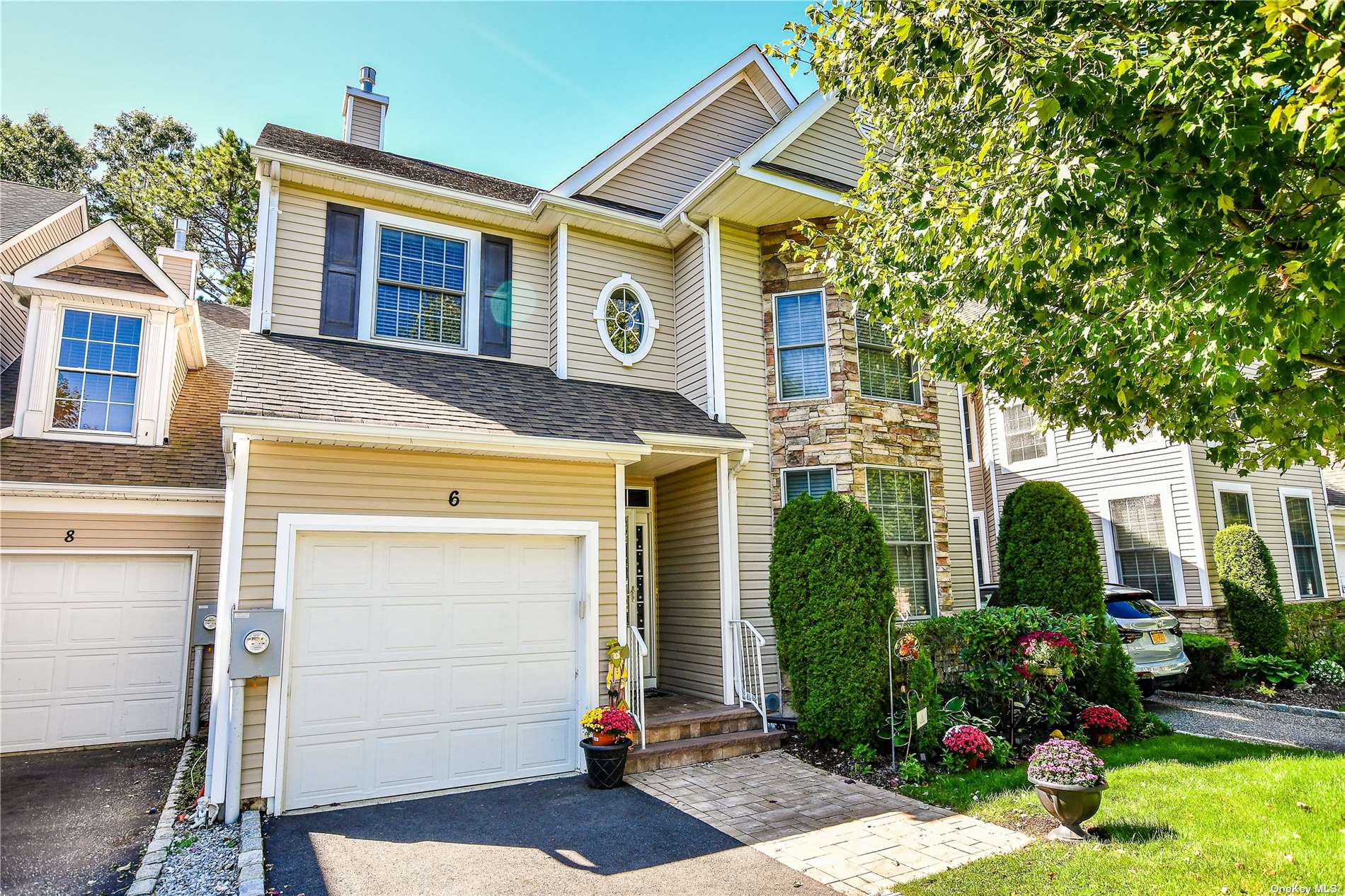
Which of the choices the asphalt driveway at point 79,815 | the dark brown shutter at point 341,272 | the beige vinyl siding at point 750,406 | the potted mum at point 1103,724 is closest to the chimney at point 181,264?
the dark brown shutter at point 341,272

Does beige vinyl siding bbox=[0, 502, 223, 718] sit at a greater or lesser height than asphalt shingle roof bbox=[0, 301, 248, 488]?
lesser

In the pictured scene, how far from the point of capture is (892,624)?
722 cm

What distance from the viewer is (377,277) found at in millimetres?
8430

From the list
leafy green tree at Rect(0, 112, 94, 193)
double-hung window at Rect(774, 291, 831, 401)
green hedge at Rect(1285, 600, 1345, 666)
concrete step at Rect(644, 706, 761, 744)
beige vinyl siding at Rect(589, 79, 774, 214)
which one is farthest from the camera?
leafy green tree at Rect(0, 112, 94, 193)

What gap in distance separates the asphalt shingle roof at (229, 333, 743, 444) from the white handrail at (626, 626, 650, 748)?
2109mm

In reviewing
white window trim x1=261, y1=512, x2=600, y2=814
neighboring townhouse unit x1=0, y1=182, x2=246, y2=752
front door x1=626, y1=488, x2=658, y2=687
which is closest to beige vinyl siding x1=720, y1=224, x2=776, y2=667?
front door x1=626, y1=488, x2=658, y2=687

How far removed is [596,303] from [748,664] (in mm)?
4794

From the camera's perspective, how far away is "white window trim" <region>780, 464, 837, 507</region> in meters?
8.81

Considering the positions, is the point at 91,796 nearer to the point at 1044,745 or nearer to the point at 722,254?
the point at 1044,745

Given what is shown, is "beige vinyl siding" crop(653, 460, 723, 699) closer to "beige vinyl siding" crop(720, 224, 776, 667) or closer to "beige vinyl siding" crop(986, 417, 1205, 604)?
"beige vinyl siding" crop(720, 224, 776, 667)

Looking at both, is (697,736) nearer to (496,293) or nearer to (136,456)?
(496,293)

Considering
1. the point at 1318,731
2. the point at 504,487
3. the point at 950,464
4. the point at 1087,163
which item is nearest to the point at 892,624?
the point at 950,464

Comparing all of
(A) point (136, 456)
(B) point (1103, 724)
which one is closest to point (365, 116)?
(A) point (136, 456)

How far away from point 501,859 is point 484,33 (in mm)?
8492
